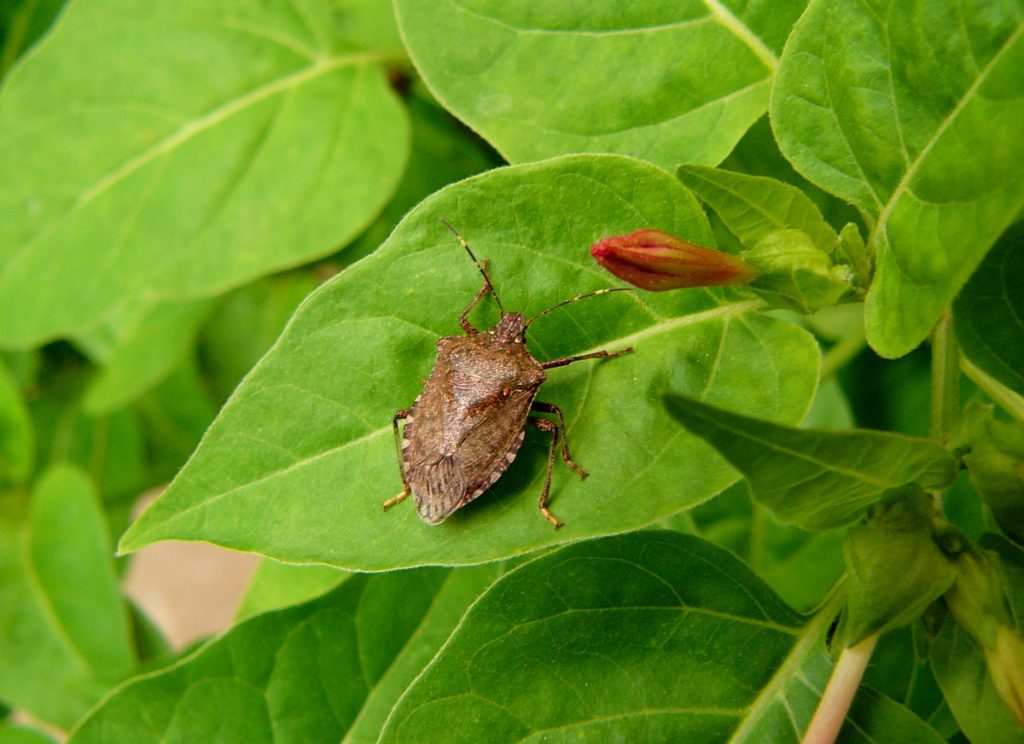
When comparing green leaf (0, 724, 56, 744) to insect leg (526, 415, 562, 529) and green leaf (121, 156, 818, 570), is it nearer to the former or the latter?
green leaf (121, 156, 818, 570)

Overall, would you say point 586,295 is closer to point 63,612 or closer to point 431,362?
point 431,362

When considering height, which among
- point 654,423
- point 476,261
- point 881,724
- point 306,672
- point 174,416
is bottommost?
point 174,416

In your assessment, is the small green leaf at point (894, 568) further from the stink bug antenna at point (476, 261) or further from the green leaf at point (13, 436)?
the green leaf at point (13, 436)

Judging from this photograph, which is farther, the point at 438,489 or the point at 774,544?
the point at 774,544

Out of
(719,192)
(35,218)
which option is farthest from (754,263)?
(35,218)

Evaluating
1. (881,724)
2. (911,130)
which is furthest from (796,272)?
(881,724)

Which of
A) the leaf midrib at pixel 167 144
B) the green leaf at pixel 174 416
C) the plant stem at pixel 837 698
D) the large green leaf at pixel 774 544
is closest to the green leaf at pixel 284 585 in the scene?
the large green leaf at pixel 774 544

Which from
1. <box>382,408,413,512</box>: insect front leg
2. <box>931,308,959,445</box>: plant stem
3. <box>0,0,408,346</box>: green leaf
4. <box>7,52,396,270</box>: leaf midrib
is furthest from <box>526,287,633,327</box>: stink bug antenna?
<box>7,52,396,270</box>: leaf midrib
